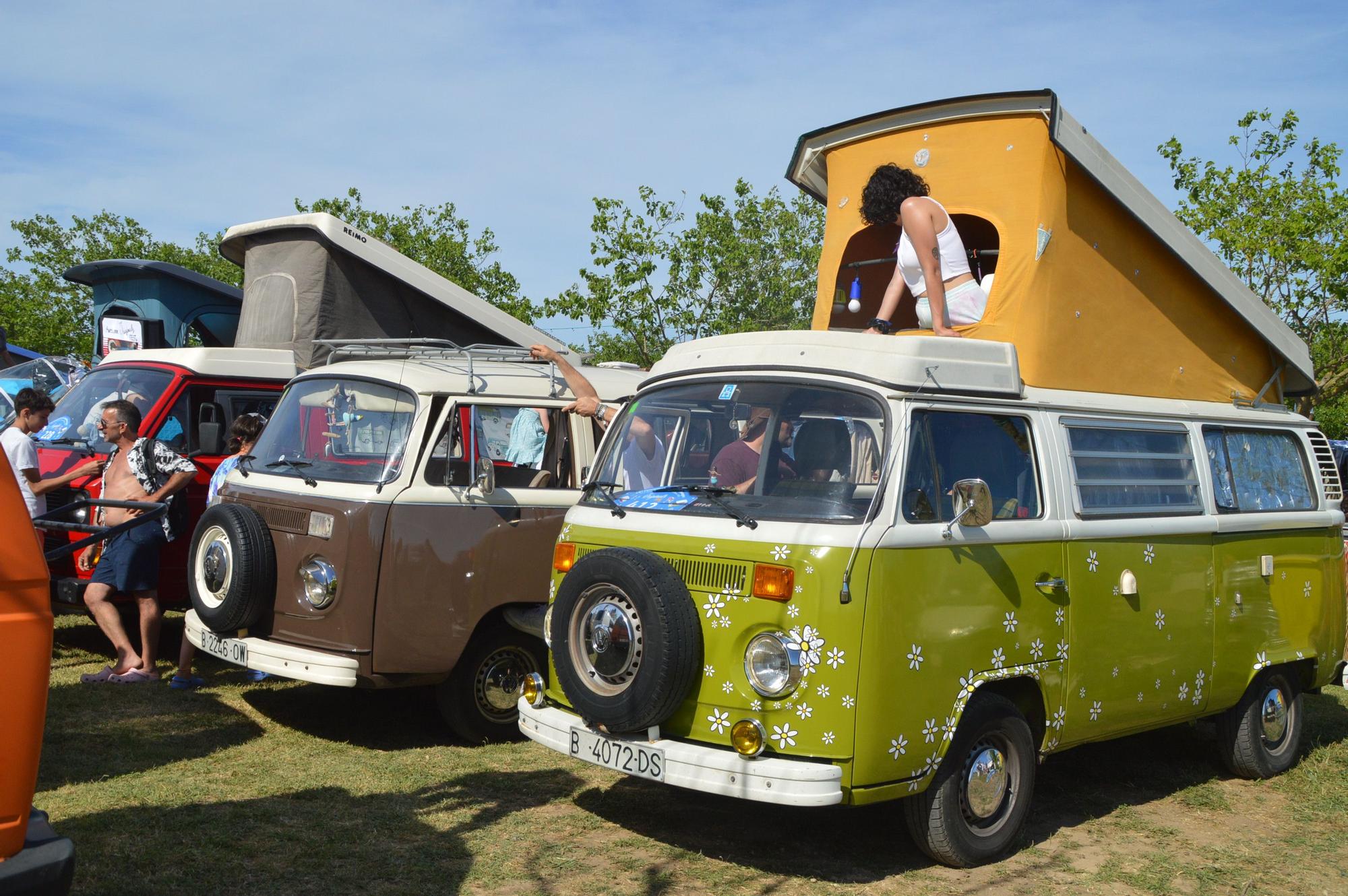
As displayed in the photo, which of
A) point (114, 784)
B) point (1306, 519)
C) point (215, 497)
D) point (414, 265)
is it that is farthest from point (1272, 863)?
point (414, 265)

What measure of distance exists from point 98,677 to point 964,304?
655 centimetres

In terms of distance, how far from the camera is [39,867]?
10.4 feet

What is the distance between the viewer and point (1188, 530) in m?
6.59

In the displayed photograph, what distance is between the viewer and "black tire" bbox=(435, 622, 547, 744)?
7438 mm

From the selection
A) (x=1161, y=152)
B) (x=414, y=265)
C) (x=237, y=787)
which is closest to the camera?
(x=237, y=787)

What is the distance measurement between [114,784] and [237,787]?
24.2 inches

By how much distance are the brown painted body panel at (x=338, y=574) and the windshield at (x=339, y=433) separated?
26 cm

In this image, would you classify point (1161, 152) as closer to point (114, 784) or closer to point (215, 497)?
point (215, 497)

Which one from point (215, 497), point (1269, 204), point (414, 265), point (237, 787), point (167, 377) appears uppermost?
point (1269, 204)

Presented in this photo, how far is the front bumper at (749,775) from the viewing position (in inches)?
188

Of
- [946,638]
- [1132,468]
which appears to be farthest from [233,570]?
[1132,468]

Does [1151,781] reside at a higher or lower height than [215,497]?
lower

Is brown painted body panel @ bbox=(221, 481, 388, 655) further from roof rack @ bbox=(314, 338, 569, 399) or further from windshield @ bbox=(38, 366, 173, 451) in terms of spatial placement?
windshield @ bbox=(38, 366, 173, 451)

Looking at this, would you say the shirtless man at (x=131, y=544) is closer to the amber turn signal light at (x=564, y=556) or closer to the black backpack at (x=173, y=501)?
the black backpack at (x=173, y=501)
